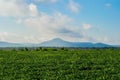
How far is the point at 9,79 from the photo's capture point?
29.3 meters

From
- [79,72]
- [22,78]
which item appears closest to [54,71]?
[79,72]

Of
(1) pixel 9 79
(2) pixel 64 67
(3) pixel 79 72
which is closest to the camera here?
(1) pixel 9 79

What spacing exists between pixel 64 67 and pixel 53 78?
24.6 feet

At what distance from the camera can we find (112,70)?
34906mm

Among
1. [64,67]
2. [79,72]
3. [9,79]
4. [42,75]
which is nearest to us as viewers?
[9,79]

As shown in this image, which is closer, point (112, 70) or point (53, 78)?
point (53, 78)

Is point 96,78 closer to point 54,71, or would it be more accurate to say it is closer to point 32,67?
point 54,71

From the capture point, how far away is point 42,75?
104 feet

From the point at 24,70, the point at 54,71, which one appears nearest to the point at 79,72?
the point at 54,71

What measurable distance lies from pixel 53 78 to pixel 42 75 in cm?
199

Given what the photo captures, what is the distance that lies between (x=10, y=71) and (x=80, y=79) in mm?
8140

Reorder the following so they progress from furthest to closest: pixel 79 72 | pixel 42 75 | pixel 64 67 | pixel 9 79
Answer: pixel 64 67 → pixel 79 72 → pixel 42 75 → pixel 9 79

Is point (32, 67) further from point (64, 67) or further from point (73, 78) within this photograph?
point (73, 78)

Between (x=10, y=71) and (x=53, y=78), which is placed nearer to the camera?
(x=53, y=78)
